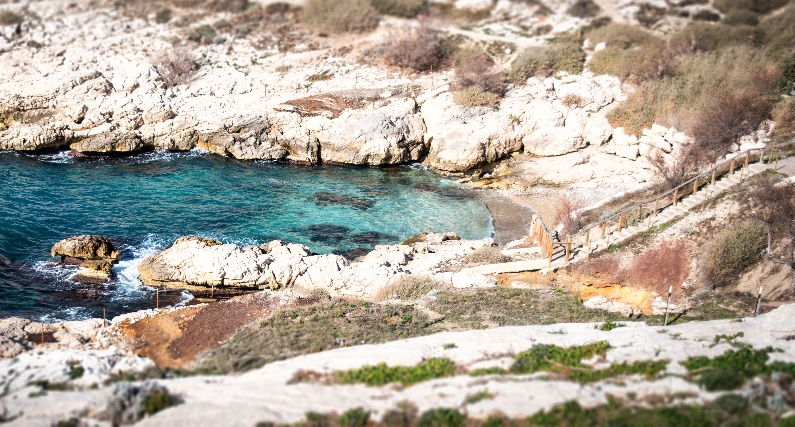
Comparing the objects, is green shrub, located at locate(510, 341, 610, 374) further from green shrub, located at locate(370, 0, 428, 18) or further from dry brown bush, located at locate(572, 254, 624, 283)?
green shrub, located at locate(370, 0, 428, 18)

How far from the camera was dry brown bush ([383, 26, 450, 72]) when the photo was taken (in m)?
48.2

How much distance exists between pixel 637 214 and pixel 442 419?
18.3 meters

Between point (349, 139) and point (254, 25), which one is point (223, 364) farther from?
point (254, 25)

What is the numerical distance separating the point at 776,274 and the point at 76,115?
132 feet

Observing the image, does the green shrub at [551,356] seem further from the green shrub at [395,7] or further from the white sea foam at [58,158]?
the green shrub at [395,7]

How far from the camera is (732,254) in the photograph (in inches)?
972

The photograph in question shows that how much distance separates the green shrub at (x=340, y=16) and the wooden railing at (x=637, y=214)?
95.8 feet

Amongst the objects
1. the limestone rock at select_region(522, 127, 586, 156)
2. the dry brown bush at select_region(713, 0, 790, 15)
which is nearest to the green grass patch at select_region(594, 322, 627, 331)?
the limestone rock at select_region(522, 127, 586, 156)

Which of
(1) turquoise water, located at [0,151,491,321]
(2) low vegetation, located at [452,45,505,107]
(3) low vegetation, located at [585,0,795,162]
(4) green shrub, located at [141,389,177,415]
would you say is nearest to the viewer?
(4) green shrub, located at [141,389,177,415]

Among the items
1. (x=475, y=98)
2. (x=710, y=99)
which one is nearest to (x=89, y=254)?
(x=475, y=98)

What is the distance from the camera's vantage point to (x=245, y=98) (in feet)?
150

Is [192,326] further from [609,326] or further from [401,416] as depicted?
[609,326]

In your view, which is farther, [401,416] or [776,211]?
[776,211]

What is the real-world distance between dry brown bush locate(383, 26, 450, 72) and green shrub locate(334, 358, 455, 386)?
112 feet
